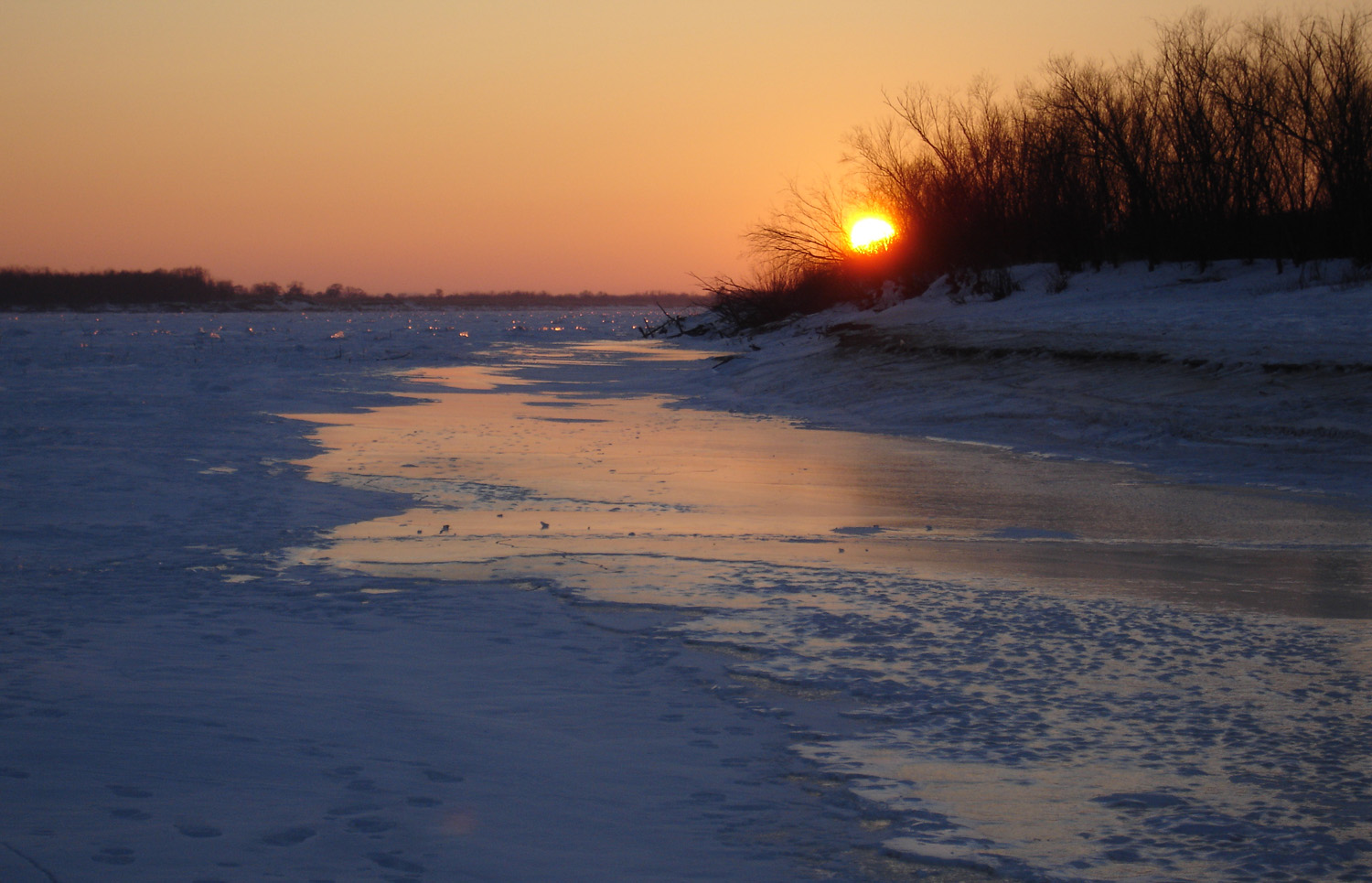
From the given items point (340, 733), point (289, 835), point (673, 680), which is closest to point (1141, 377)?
point (673, 680)

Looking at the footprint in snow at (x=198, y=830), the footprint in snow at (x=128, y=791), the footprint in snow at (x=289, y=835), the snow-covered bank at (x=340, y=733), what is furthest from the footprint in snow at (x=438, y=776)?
the footprint in snow at (x=128, y=791)

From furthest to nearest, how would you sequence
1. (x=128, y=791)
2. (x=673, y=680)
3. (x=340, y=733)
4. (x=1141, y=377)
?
(x=1141, y=377) < (x=673, y=680) < (x=340, y=733) < (x=128, y=791)

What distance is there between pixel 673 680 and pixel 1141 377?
500 inches

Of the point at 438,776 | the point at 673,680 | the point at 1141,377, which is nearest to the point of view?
the point at 438,776

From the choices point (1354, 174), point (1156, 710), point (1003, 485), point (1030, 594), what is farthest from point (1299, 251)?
point (1156, 710)

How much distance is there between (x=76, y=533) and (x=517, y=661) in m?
3.91

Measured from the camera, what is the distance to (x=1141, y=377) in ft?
50.1

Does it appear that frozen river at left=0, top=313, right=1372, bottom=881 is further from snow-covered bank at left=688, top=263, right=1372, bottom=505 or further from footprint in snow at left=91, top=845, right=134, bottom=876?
snow-covered bank at left=688, top=263, right=1372, bottom=505

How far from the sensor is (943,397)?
17109mm

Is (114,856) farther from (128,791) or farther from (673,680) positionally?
(673,680)

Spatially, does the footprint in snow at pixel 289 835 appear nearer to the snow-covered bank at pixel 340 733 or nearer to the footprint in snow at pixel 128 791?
the snow-covered bank at pixel 340 733

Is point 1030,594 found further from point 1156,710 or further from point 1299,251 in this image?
point 1299,251

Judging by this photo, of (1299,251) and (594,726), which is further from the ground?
(1299,251)

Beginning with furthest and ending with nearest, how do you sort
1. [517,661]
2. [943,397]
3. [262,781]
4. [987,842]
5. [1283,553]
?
[943,397] → [1283,553] → [517,661] → [262,781] → [987,842]
